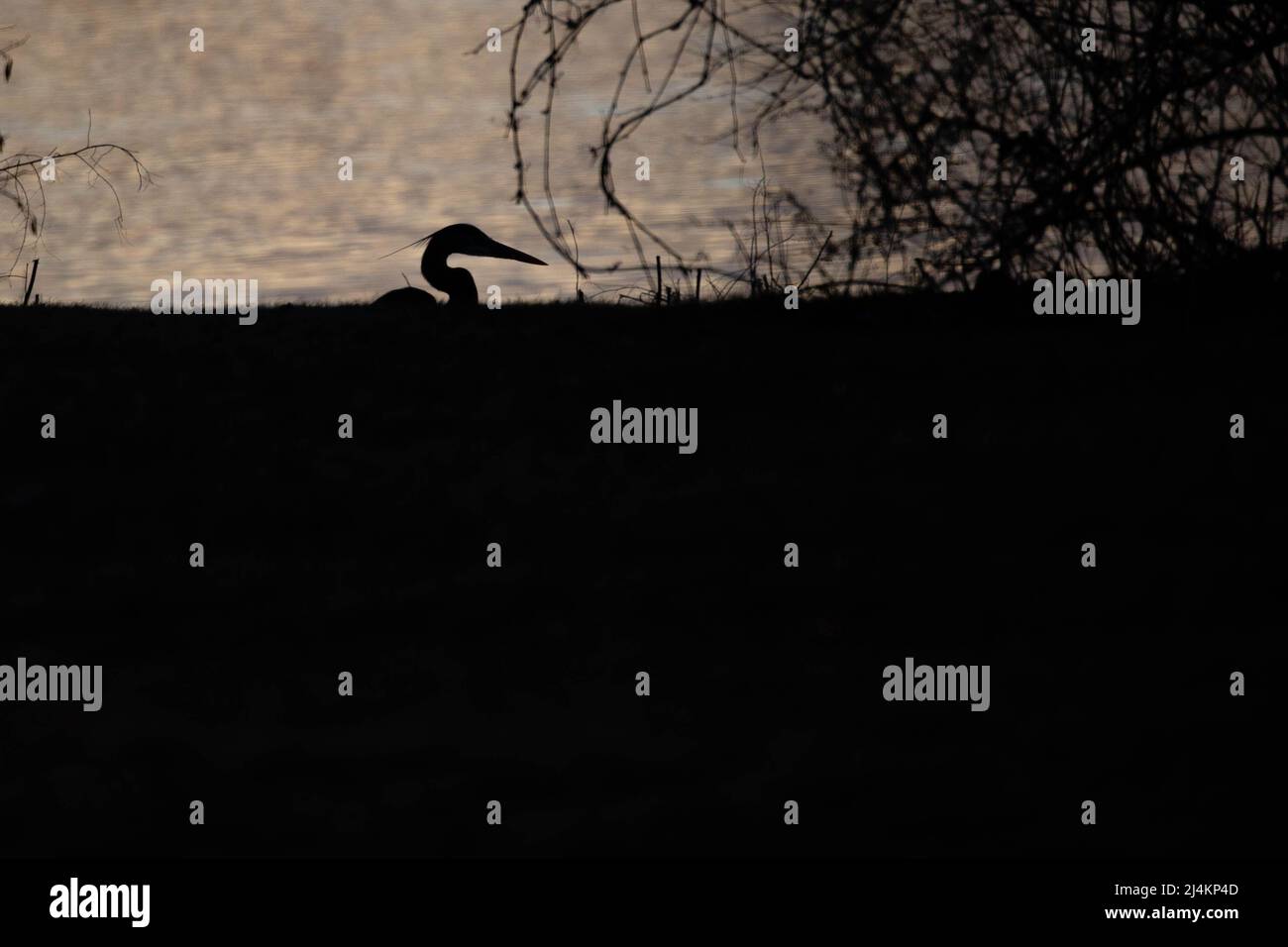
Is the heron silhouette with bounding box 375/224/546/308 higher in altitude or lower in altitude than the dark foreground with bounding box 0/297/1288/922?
higher

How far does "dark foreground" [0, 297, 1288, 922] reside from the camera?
4336 millimetres

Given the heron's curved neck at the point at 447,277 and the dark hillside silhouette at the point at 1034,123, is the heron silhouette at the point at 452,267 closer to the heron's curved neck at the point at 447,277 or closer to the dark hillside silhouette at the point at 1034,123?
the heron's curved neck at the point at 447,277

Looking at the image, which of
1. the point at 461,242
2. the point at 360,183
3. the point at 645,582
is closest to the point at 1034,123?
the point at 461,242

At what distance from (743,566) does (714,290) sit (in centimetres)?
423

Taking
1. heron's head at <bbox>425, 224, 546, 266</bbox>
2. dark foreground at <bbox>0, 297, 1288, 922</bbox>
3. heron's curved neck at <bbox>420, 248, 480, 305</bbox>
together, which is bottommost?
dark foreground at <bbox>0, 297, 1288, 922</bbox>

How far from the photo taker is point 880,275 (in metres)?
11.4

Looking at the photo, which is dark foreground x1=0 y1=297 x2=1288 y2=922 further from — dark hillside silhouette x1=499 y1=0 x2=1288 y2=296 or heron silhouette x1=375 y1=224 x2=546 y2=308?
heron silhouette x1=375 y1=224 x2=546 y2=308

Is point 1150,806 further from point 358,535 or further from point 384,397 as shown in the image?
point 384,397

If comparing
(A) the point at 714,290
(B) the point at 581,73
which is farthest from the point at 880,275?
(B) the point at 581,73

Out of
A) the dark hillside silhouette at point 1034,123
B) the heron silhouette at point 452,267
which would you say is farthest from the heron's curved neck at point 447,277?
the dark hillside silhouette at point 1034,123

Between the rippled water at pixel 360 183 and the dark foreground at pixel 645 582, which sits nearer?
the dark foreground at pixel 645 582

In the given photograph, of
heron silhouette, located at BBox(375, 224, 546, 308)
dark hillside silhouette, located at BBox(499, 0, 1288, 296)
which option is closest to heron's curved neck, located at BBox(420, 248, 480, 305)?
heron silhouette, located at BBox(375, 224, 546, 308)

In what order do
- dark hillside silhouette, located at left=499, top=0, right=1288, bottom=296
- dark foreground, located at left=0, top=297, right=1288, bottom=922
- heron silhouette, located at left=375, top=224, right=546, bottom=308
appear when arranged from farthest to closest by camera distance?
heron silhouette, located at left=375, top=224, right=546, bottom=308
dark hillside silhouette, located at left=499, top=0, right=1288, bottom=296
dark foreground, located at left=0, top=297, right=1288, bottom=922

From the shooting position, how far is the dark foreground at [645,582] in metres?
4.34
